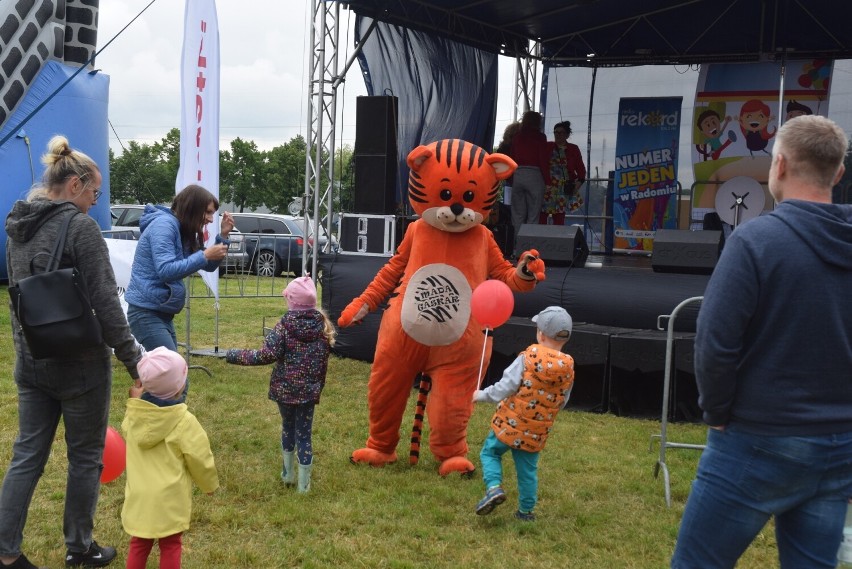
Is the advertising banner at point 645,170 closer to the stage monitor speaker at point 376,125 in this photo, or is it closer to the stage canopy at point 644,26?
the stage canopy at point 644,26

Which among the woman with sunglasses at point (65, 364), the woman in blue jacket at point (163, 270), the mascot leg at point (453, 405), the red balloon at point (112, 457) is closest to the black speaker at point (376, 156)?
the mascot leg at point (453, 405)

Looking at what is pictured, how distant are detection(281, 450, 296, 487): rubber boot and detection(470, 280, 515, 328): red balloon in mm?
1336

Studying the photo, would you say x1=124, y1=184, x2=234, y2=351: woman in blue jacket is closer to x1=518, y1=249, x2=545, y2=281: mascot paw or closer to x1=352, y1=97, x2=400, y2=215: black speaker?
x1=518, y1=249, x2=545, y2=281: mascot paw

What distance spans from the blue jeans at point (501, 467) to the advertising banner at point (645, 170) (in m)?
8.30

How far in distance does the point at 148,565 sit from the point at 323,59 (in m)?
6.57

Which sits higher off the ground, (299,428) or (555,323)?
(555,323)

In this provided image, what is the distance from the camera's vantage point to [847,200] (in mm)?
10531

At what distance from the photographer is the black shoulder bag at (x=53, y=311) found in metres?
3.22

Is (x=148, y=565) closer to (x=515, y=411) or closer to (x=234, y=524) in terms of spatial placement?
(x=234, y=524)

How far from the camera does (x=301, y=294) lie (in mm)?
4535

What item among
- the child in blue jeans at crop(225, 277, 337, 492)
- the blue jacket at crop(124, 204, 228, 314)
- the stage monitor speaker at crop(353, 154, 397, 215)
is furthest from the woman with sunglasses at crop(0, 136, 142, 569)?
the stage monitor speaker at crop(353, 154, 397, 215)

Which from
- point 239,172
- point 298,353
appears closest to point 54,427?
point 298,353

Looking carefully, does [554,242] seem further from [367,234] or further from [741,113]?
[741,113]

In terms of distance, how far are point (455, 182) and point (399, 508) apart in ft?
6.61
